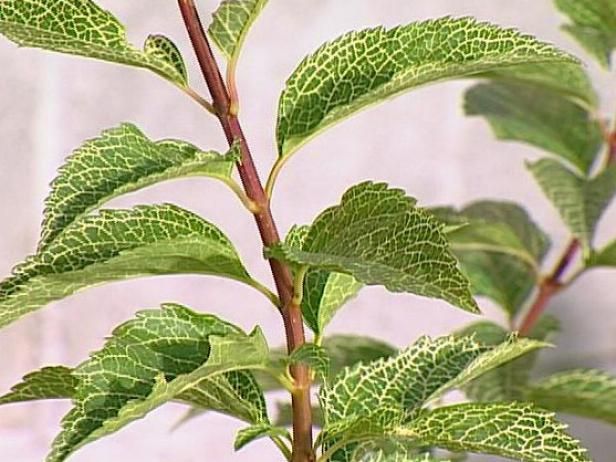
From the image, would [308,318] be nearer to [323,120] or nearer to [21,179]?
[323,120]

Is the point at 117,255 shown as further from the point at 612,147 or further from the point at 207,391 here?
the point at 612,147

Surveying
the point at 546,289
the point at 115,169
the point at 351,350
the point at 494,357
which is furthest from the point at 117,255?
the point at 546,289

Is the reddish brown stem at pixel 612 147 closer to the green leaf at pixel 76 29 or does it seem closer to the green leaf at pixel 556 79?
the green leaf at pixel 556 79

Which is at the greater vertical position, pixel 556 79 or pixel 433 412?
pixel 556 79

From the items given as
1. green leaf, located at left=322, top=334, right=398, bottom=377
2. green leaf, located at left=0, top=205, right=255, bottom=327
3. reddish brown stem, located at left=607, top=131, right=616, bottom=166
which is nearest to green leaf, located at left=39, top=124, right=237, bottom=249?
green leaf, located at left=0, top=205, right=255, bottom=327

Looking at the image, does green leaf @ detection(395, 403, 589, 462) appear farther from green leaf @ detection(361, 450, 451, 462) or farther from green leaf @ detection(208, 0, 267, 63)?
green leaf @ detection(208, 0, 267, 63)
